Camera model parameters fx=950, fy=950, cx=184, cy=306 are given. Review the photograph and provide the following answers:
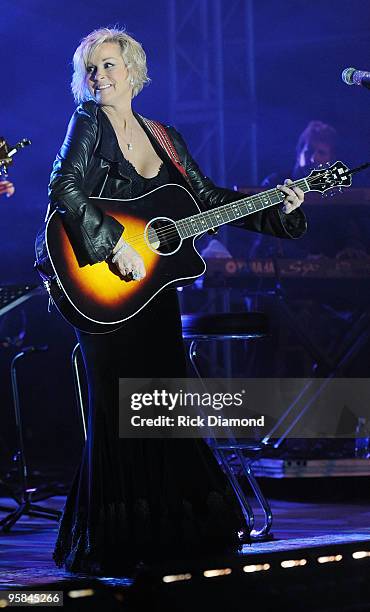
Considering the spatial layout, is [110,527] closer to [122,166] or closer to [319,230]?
[122,166]

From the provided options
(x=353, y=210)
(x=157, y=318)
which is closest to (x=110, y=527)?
(x=157, y=318)

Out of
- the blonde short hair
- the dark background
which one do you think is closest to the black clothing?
the blonde short hair

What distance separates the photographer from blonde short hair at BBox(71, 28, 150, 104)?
2885mm

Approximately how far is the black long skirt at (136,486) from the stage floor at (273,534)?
0.13 m

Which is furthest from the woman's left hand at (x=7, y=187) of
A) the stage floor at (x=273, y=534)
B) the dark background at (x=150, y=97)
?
the stage floor at (x=273, y=534)

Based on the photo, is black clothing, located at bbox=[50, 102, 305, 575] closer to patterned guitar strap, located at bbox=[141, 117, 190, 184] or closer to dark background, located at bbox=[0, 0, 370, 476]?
patterned guitar strap, located at bbox=[141, 117, 190, 184]

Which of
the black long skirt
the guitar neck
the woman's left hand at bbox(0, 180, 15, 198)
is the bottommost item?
the black long skirt

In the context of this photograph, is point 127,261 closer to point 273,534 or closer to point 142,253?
point 142,253

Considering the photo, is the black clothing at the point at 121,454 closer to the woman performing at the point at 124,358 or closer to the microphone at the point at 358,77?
the woman performing at the point at 124,358

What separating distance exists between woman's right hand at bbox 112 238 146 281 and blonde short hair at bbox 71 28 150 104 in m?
0.52

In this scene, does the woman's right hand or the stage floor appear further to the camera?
the woman's right hand

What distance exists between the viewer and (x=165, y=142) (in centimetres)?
299

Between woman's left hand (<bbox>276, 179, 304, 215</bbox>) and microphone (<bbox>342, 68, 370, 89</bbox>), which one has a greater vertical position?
microphone (<bbox>342, 68, 370, 89</bbox>)

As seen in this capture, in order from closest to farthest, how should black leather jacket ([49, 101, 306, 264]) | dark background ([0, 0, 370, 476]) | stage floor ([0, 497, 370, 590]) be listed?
stage floor ([0, 497, 370, 590])
black leather jacket ([49, 101, 306, 264])
dark background ([0, 0, 370, 476])
